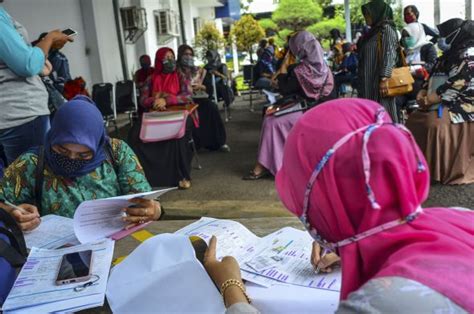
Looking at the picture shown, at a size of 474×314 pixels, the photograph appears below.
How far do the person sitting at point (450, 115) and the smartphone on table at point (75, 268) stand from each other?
3491 mm

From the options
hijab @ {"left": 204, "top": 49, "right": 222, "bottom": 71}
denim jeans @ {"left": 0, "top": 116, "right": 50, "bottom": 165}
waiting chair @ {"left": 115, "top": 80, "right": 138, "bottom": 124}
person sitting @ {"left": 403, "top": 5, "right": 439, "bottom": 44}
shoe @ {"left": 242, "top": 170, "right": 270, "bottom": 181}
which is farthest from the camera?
hijab @ {"left": 204, "top": 49, "right": 222, "bottom": 71}

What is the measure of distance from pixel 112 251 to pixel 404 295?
955 millimetres

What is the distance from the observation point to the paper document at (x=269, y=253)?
119 cm

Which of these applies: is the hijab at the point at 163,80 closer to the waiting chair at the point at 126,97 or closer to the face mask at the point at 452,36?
the waiting chair at the point at 126,97

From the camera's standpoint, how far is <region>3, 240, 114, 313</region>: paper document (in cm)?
111

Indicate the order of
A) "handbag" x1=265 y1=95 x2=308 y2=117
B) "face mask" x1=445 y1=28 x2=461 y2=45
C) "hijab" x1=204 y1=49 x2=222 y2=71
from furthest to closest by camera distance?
1. "hijab" x1=204 y1=49 x2=222 y2=71
2. "handbag" x1=265 y1=95 x2=308 y2=117
3. "face mask" x1=445 y1=28 x2=461 y2=45

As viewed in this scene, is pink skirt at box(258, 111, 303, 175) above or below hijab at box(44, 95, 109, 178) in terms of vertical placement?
below

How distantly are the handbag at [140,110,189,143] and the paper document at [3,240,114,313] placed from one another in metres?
2.91

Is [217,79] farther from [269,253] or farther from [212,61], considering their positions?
[269,253]

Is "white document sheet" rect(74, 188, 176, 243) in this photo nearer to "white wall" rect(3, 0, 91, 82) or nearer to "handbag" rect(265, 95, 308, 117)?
"handbag" rect(265, 95, 308, 117)

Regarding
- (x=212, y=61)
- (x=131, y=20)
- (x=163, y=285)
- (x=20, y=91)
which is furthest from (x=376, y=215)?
(x=131, y=20)

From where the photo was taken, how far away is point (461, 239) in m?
0.78

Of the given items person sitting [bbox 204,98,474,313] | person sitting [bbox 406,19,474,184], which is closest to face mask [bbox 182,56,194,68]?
person sitting [bbox 406,19,474,184]

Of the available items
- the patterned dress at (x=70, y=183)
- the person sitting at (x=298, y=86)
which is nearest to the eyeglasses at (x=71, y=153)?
the patterned dress at (x=70, y=183)
